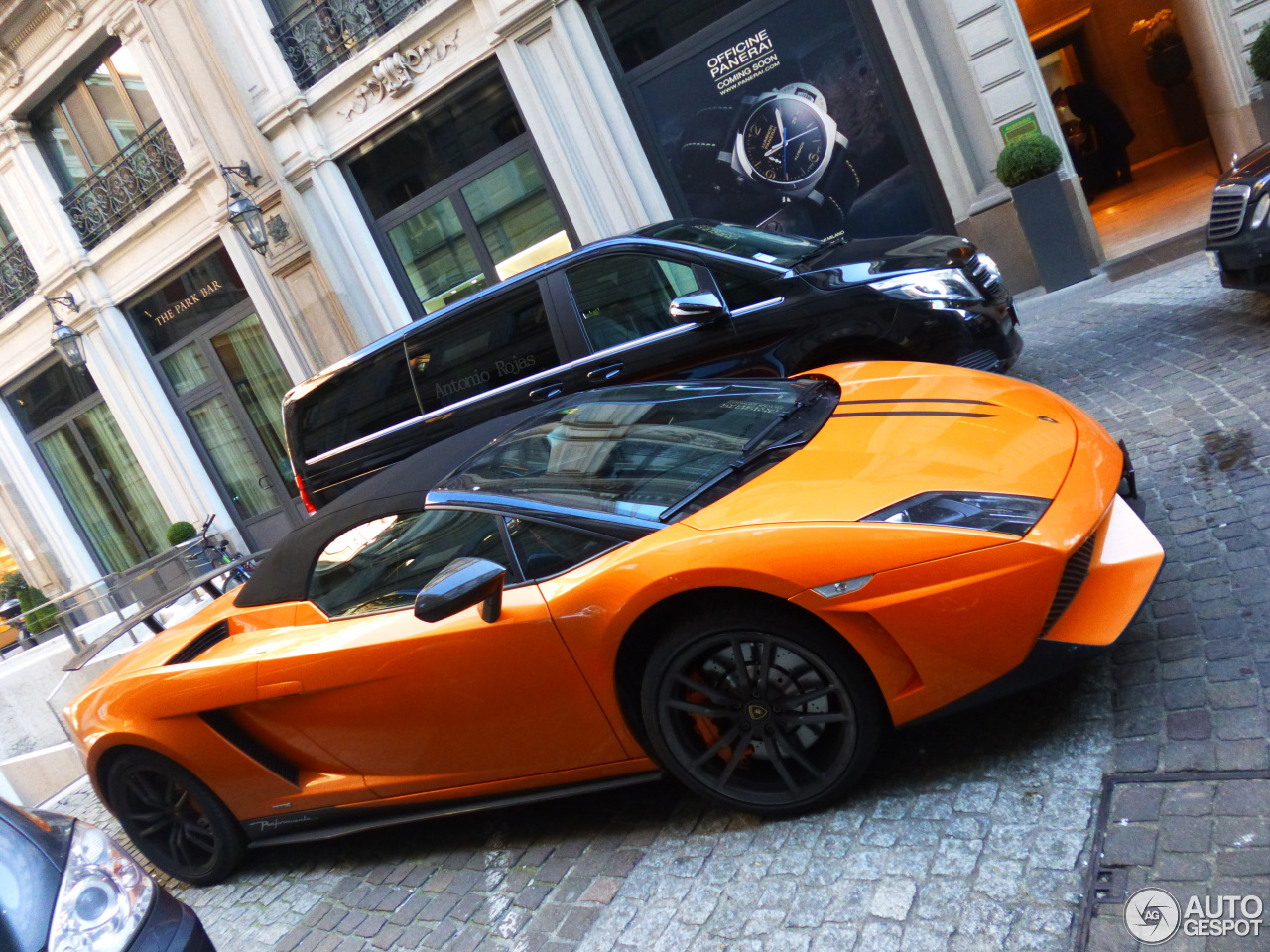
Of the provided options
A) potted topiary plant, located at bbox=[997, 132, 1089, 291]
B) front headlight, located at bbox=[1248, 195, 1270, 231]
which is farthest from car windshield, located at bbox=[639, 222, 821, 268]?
potted topiary plant, located at bbox=[997, 132, 1089, 291]

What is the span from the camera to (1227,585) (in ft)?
10.2

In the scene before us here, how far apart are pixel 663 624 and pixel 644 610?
11 centimetres

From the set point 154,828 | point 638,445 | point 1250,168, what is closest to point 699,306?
point 638,445

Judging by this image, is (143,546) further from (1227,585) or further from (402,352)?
(1227,585)

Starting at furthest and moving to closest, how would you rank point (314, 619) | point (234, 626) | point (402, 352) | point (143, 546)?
point (143, 546) → point (402, 352) → point (234, 626) → point (314, 619)

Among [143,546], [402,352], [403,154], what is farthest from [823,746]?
[143,546]

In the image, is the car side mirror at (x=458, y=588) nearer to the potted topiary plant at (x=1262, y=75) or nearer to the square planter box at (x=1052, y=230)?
the square planter box at (x=1052, y=230)

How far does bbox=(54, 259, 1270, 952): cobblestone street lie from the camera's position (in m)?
2.21

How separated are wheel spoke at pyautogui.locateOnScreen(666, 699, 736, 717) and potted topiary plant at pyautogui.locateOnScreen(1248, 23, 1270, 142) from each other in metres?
8.27

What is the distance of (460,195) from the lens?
12.3m

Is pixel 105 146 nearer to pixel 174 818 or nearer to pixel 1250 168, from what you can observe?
pixel 174 818

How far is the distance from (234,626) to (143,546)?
52.3ft

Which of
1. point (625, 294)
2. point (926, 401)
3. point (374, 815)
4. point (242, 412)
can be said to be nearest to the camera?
point (926, 401)

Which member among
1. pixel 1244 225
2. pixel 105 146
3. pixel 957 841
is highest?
pixel 105 146
